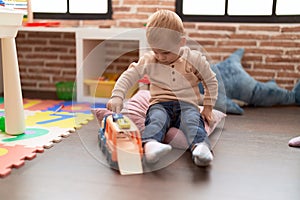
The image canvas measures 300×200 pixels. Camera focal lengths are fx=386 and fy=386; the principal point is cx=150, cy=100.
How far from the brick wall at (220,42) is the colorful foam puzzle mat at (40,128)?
43 centimetres

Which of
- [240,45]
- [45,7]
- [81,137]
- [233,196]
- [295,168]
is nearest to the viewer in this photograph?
[233,196]

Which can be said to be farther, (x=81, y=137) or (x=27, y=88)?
(x=27, y=88)

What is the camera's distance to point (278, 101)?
6.78 feet

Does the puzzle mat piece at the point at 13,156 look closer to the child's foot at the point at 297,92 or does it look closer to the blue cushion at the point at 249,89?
the blue cushion at the point at 249,89

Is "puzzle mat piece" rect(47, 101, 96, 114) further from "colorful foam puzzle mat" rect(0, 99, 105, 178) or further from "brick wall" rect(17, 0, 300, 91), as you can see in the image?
"brick wall" rect(17, 0, 300, 91)

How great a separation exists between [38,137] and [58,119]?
28 cm

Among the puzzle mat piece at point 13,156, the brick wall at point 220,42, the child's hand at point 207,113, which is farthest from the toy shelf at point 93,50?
the puzzle mat piece at point 13,156

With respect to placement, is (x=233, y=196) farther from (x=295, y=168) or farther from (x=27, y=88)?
(x=27, y=88)

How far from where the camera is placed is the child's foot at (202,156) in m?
1.13

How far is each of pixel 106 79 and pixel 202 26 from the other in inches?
25.1

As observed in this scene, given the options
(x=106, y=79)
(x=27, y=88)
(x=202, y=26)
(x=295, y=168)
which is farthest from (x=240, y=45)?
(x=27, y=88)

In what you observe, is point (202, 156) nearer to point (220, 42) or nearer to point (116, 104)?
point (116, 104)

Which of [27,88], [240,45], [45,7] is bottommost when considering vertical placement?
[27,88]

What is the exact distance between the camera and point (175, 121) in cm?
137
